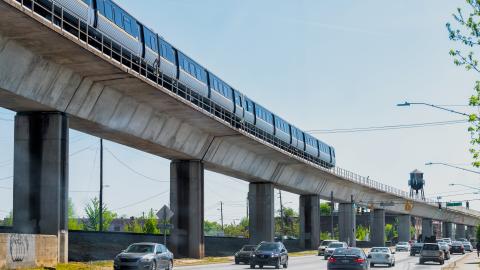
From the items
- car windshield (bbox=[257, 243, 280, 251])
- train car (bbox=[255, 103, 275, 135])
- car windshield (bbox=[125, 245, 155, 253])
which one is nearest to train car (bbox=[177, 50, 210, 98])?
car windshield (bbox=[257, 243, 280, 251])

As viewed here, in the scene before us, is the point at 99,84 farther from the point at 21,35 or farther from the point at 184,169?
the point at 184,169

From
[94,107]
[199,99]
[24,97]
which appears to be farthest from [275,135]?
[24,97]

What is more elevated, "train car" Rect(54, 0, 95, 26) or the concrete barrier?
"train car" Rect(54, 0, 95, 26)

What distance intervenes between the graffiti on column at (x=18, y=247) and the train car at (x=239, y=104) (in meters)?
25.9

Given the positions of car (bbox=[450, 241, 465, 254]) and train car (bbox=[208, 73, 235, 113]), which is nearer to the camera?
train car (bbox=[208, 73, 235, 113])

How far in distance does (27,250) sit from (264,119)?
33.1 meters

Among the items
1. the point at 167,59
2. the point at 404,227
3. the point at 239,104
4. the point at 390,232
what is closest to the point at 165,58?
the point at 167,59

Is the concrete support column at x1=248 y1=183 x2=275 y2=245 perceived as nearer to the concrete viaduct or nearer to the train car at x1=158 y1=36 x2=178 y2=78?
the concrete viaduct

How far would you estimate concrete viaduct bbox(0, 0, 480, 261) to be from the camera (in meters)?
29.4

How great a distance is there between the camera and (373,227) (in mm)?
115812

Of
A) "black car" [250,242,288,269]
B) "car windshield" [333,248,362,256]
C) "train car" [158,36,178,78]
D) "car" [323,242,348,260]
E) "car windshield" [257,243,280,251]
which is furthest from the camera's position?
"car" [323,242,348,260]

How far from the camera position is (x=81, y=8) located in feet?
99.5

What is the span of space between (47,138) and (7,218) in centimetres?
12775

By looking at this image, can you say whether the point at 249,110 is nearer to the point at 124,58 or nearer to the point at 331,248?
the point at 331,248
